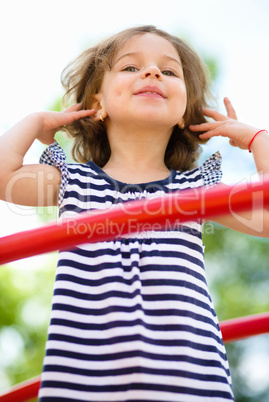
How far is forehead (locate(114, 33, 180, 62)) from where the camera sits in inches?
48.7

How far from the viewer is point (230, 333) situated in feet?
3.49

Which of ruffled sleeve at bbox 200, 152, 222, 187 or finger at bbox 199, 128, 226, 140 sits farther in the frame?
finger at bbox 199, 128, 226, 140

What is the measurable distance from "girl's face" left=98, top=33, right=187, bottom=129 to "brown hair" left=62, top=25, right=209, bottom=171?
0.06m

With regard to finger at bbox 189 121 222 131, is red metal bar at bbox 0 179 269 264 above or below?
below

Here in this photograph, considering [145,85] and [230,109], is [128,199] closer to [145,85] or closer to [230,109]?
[145,85]

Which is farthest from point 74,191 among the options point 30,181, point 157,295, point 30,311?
point 30,311

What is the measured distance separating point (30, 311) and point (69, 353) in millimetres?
4070

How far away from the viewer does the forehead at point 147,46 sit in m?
1.24

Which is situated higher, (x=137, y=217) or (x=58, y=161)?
(x=58, y=161)

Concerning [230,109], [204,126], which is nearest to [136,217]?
[204,126]

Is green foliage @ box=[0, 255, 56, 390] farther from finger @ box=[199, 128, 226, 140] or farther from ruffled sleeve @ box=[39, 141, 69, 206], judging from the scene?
ruffled sleeve @ box=[39, 141, 69, 206]

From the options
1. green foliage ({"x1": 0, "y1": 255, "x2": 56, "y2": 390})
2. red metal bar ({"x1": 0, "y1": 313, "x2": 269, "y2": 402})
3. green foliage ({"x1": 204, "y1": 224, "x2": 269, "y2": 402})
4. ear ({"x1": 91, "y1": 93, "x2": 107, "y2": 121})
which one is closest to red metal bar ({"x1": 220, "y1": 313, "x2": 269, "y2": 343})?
red metal bar ({"x1": 0, "y1": 313, "x2": 269, "y2": 402})

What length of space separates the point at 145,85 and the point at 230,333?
2.02 ft

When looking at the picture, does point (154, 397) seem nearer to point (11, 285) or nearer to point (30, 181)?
point (30, 181)
